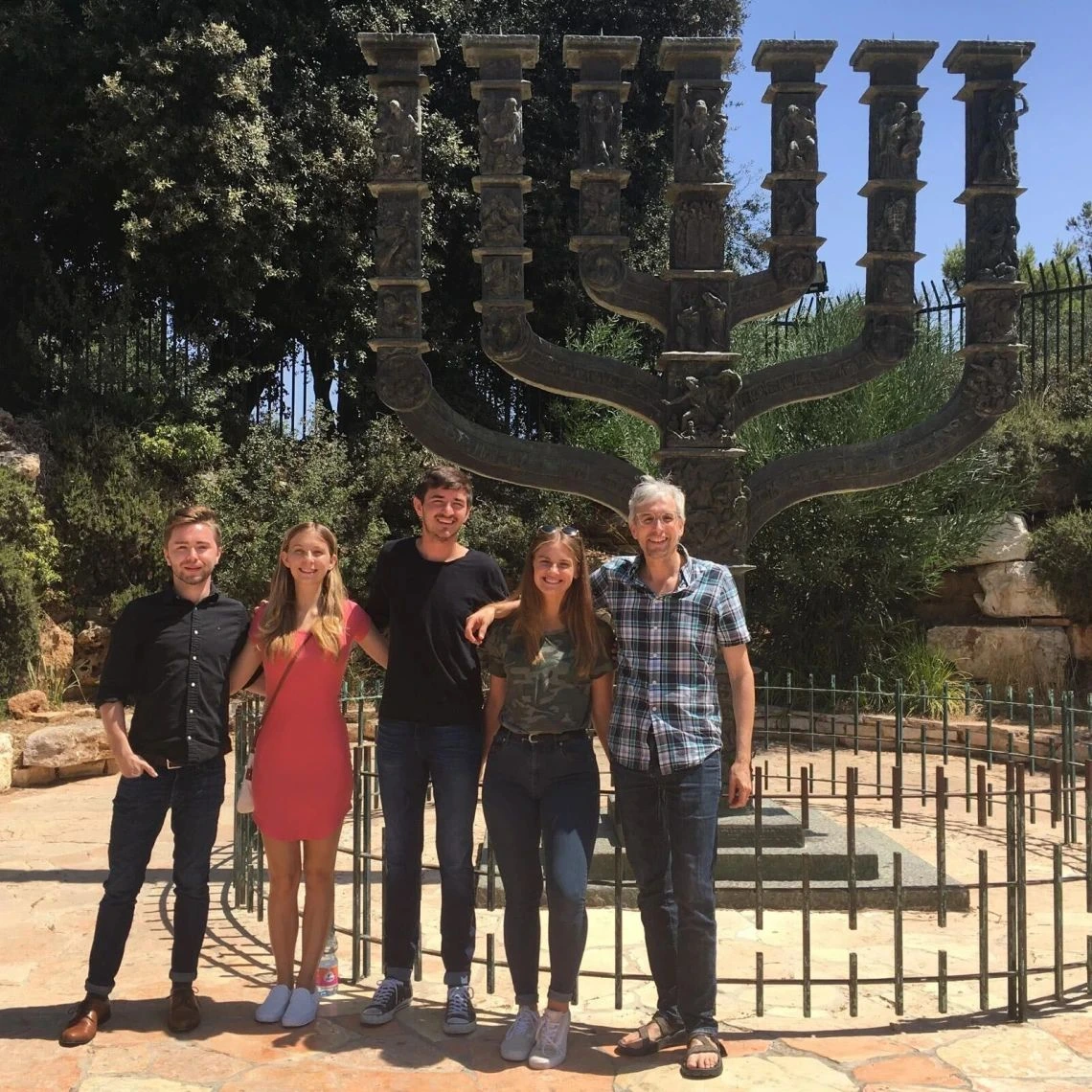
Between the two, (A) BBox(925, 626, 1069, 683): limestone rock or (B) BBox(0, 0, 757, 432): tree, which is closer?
(A) BBox(925, 626, 1069, 683): limestone rock

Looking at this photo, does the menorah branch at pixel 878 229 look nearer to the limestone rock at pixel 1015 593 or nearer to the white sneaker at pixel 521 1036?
the white sneaker at pixel 521 1036

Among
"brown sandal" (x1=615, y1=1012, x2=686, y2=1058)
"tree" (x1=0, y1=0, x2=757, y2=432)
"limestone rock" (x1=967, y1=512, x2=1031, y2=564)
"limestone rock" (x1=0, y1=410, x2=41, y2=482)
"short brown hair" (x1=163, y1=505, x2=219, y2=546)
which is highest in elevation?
"tree" (x1=0, y1=0, x2=757, y2=432)

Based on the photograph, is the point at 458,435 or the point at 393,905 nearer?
the point at 393,905

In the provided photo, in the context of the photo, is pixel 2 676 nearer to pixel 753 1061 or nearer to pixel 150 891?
pixel 150 891

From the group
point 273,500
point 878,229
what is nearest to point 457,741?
point 878,229

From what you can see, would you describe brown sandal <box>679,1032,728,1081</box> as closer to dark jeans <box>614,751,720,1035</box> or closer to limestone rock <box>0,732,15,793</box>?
dark jeans <box>614,751,720,1035</box>

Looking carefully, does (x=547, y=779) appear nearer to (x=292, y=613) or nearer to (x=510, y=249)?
(x=292, y=613)

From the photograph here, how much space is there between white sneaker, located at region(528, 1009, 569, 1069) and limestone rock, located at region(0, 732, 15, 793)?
558 centimetres

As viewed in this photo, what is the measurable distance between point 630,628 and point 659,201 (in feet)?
39.9

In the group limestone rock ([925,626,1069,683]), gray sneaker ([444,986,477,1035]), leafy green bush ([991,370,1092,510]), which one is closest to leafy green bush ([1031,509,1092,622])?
limestone rock ([925,626,1069,683])

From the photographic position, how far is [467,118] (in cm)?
1363

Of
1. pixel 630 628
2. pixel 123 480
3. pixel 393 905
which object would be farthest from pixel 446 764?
pixel 123 480

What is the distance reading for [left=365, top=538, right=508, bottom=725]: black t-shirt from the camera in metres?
3.27

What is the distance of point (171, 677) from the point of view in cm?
326
